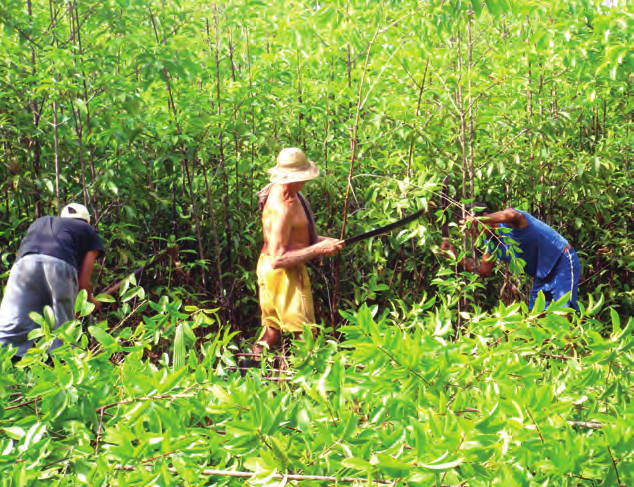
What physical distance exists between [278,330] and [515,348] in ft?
7.43

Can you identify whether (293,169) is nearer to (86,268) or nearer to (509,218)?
(86,268)

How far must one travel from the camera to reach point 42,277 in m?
3.46

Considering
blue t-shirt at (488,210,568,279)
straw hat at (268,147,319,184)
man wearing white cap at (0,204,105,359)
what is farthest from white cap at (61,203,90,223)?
blue t-shirt at (488,210,568,279)

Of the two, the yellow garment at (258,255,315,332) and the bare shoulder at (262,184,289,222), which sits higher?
the bare shoulder at (262,184,289,222)

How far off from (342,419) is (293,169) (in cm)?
227

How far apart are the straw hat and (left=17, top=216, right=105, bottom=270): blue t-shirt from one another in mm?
1093

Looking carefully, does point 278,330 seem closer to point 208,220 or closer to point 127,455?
point 208,220

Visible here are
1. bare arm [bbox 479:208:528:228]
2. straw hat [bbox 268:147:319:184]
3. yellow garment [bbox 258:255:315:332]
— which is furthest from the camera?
bare arm [bbox 479:208:528:228]

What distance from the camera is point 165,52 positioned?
12.2 ft

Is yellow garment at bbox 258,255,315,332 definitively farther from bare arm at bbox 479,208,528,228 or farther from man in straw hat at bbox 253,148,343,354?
bare arm at bbox 479,208,528,228

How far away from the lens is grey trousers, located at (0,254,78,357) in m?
3.42

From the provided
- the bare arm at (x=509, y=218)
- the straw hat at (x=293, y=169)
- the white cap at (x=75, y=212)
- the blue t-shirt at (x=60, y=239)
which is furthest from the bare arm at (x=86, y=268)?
the bare arm at (x=509, y=218)

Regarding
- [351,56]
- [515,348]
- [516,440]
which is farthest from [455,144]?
[516,440]

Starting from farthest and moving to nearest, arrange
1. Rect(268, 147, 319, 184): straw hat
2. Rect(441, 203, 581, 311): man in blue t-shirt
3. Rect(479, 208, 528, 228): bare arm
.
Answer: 1. Rect(441, 203, 581, 311): man in blue t-shirt
2. Rect(479, 208, 528, 228): bare arm
3. Rect(268, 147, 319, 184): straw hat
